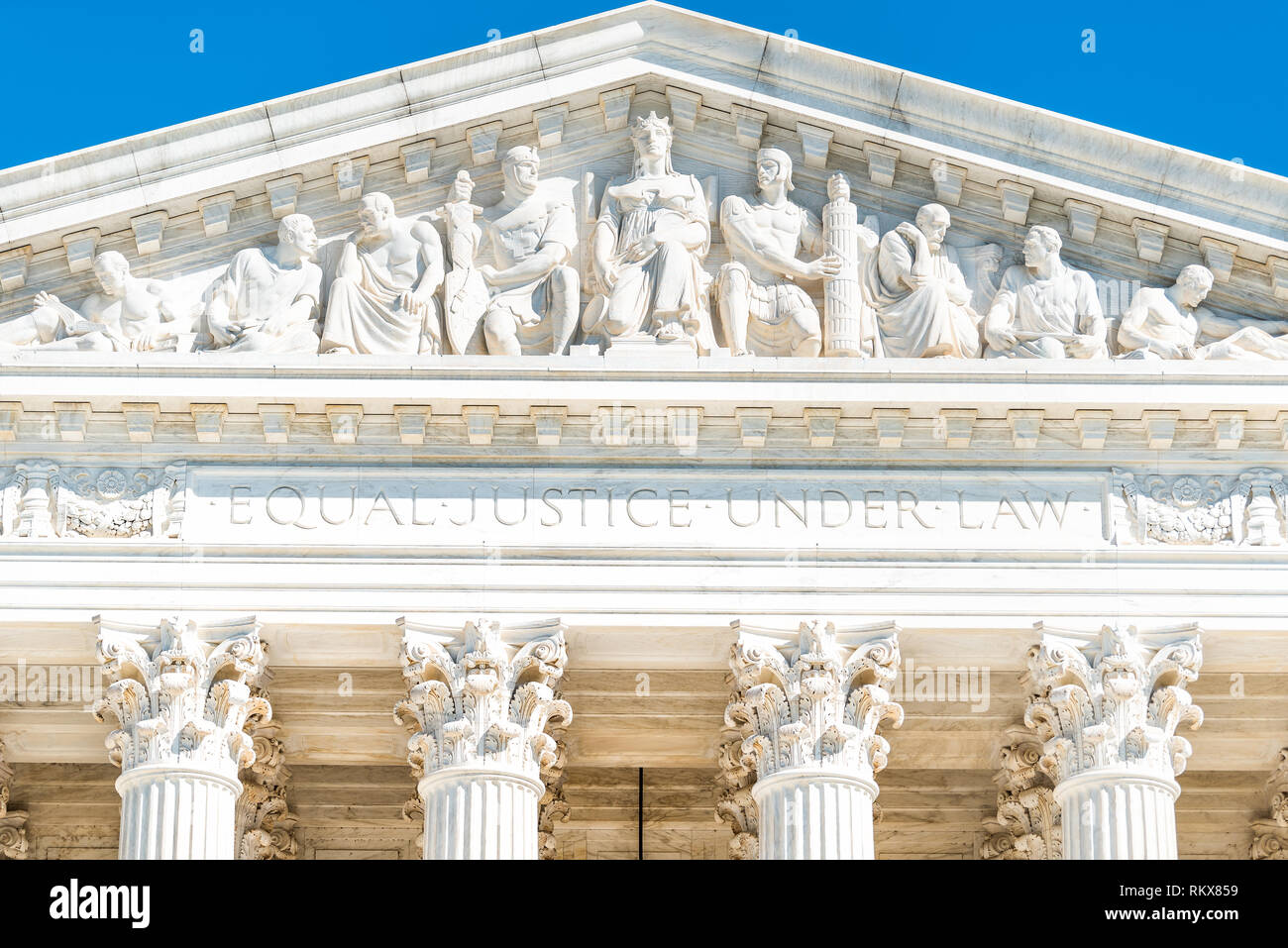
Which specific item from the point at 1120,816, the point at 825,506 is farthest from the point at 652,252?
the point at 1120,816

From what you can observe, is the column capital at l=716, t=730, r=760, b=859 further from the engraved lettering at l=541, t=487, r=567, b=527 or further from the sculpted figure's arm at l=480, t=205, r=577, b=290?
the sculpted figure's arm at l=480, t=205, r=577, b=290

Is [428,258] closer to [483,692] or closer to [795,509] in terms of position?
[795,509]

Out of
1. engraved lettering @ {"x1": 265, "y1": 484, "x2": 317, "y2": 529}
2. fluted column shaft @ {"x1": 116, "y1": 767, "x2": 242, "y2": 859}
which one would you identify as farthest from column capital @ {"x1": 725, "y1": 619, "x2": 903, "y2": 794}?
fluted column shaft @ {"x1": 116, "y1": 767, "x2": 242, "y2": 859}

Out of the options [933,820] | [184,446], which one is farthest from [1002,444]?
[184,446]

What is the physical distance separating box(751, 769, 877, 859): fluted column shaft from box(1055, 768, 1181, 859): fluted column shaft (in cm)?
234

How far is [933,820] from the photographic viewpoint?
39.9m

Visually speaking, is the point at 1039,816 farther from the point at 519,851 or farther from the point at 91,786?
the point at 91,786

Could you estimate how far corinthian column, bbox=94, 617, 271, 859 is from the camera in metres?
33.9

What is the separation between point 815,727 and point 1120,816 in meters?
3.53

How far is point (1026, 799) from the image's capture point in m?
37.6

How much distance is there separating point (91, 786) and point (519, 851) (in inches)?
309
